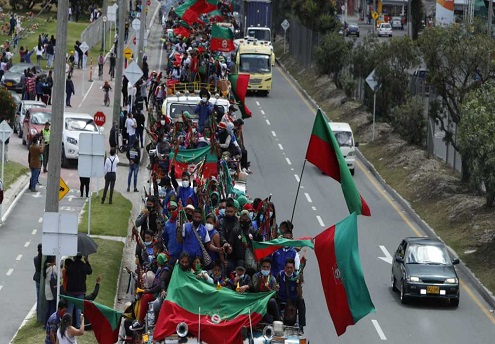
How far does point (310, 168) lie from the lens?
48969 millimetres

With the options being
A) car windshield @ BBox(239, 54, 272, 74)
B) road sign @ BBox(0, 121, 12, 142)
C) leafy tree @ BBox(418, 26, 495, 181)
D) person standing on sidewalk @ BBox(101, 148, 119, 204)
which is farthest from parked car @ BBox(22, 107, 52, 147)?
car windshield @ BBox(239, 54, 272, 74)

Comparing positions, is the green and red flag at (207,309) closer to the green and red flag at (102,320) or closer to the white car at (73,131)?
the green and red flag at (102,320)

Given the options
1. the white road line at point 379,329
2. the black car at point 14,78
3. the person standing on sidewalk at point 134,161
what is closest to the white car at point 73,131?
the person standing on sidewalk at point 134,161

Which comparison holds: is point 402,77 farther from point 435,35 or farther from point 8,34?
point 8,34

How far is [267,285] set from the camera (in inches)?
851

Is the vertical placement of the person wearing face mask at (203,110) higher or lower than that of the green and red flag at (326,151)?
lower

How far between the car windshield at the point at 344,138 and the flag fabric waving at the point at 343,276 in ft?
88.5

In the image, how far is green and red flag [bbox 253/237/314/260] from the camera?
2267cm

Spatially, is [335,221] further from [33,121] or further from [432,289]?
[33,121]

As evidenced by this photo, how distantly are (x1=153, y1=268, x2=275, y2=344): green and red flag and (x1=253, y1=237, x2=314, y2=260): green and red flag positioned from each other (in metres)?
1.62

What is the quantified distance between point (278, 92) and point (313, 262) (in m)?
33.7

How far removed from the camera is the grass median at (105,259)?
25000 millimetres

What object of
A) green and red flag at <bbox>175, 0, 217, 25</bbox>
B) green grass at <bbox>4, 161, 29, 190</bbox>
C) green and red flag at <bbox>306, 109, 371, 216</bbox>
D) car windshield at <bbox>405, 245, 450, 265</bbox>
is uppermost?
green and red flag at <bbox>175, 0, 217, 25</bbox>

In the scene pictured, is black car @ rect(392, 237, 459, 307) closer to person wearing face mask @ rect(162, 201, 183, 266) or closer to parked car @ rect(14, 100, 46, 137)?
person wearing face mask @ rect(162, 201, 183, 266)
